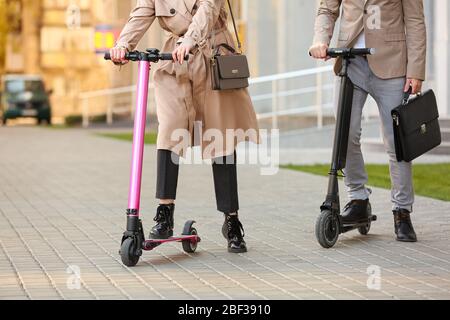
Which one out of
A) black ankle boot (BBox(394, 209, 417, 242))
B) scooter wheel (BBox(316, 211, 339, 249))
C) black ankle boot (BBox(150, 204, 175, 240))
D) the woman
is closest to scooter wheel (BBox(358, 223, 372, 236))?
black ankle boot (BBox(394, 209, 417, 242))

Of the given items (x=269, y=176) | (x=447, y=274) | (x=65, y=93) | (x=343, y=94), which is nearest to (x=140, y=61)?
(x=343, y=94)

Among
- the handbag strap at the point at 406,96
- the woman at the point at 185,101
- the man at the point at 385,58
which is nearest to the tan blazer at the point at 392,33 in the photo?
the man at the point at 385,58

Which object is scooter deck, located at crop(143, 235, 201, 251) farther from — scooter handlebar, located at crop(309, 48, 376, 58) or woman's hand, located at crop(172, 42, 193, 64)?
scooter handlebar, located at crop(309, 48, 376, 58)

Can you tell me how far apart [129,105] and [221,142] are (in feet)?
123

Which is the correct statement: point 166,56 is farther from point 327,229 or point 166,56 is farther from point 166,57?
point 327,229

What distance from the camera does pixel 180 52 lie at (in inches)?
302

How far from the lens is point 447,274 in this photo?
737cm

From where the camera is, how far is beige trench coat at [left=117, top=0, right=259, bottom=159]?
8133mm

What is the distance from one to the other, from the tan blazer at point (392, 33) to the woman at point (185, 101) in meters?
0.84

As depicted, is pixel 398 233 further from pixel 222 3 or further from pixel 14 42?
pixel 14 42

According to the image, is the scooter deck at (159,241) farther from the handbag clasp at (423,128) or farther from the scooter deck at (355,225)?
the handbag clasp at (423,128)

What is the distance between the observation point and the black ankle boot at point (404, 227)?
8.81m

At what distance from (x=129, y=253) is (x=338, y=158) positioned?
5.50ft

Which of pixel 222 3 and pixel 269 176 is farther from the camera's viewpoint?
pixel 269 176
